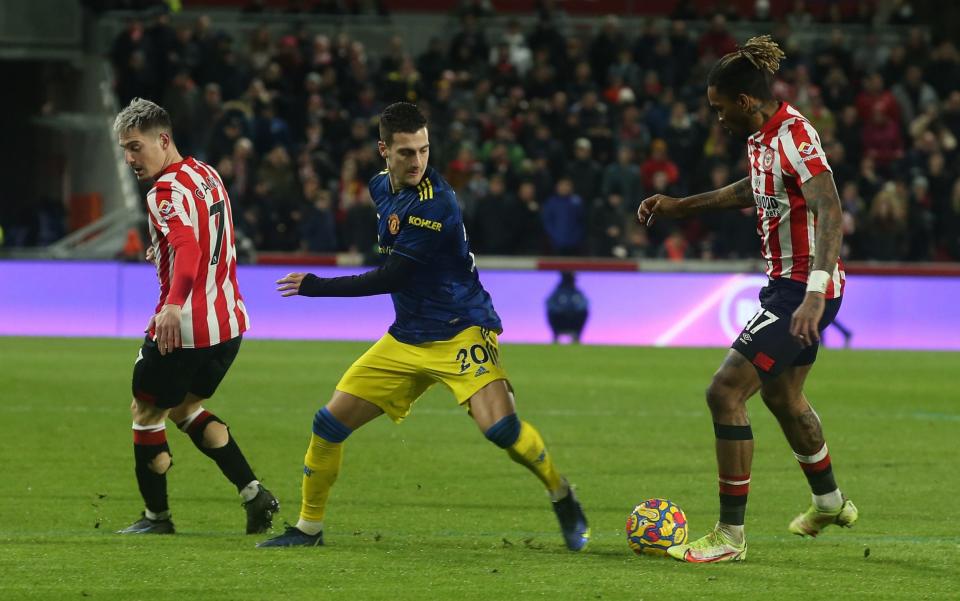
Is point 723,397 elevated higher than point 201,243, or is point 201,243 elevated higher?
point 201,243

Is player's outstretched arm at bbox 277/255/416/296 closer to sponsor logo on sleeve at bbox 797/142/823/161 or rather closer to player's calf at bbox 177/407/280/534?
player's calf at bbox 177/407/280/534

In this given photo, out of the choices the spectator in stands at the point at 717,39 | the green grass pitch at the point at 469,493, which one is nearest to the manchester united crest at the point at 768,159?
the green grass pitch at the point at 469,493

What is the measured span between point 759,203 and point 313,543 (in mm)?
2404

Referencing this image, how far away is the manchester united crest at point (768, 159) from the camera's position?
6324mm

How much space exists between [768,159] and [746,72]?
0.37m

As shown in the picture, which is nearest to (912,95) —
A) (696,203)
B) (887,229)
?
(887,229)

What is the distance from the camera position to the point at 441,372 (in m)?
6.59

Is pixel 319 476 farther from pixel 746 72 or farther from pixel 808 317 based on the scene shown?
pixel 746 72

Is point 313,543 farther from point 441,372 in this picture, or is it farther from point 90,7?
point 90,7

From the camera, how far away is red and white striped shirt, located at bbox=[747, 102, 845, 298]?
20.4 feet

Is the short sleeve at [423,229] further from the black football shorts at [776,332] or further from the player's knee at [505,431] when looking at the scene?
the black football shorts at [776,332]

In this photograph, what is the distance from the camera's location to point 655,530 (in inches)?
254

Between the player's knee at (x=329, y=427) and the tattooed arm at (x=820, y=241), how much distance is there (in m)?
1.98

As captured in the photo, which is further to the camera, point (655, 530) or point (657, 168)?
point (657, 168)
